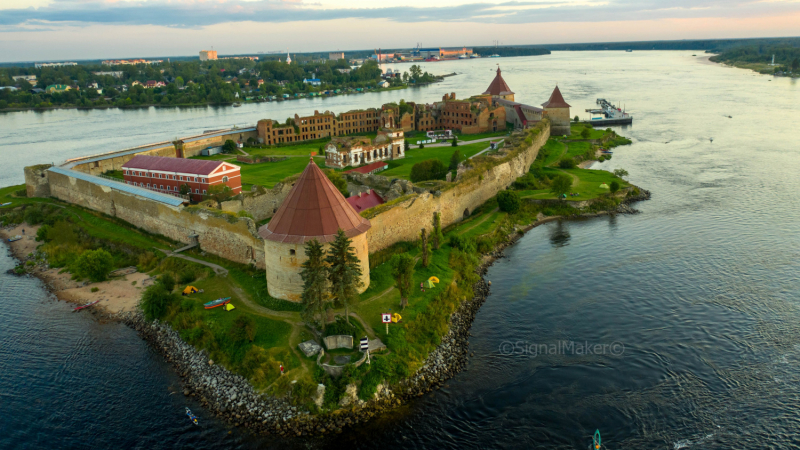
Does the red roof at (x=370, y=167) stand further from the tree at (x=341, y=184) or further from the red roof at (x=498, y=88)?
the red roof at (x=498, y=88)

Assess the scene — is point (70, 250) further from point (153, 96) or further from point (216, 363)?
point (153, 96)

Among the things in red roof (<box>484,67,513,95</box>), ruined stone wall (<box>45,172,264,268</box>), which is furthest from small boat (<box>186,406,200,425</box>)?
red roof (<box>484,67,513,95</box>)

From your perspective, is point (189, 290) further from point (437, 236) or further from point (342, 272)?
point (437, 236)

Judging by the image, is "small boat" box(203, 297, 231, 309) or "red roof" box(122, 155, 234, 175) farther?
"red roof" box(122, 155, 234, 175)

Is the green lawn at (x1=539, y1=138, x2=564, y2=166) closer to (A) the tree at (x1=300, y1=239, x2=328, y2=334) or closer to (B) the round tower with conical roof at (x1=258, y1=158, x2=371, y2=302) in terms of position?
(B) the round tower with conical roof at (x1=258, y1=158, x2=371, y2=302)

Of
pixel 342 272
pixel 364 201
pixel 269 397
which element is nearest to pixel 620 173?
pixel 364 201

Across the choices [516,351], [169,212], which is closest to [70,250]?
[169,212]

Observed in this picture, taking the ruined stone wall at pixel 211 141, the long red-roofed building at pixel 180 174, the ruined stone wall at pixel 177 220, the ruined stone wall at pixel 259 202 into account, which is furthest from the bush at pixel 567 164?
the ruined stone wall at pixel 211 141
